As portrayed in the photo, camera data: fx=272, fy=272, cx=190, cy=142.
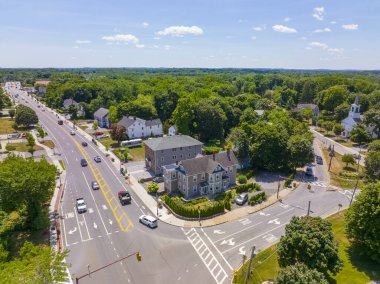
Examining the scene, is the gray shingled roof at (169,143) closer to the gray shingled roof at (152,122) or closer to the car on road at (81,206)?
the car on road at (81,206)

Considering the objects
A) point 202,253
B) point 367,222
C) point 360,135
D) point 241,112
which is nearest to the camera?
point 367,222

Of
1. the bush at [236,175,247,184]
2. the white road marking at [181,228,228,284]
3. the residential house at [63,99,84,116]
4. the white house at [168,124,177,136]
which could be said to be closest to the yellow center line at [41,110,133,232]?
the white road marking at [181,228,228,284]

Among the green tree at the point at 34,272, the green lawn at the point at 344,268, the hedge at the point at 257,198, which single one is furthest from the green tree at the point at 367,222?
the green tree at the point at 34,272

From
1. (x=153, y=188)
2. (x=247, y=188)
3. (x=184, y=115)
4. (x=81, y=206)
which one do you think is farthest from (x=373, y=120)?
(x=81, y=206)

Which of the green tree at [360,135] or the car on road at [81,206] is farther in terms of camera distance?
the green tree at [360,135]

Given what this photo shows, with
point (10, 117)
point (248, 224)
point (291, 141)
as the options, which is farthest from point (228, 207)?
point (10, 117)

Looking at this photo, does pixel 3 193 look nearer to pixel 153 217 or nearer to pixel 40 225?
pixel 40 225

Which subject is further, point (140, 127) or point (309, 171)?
point (140, 127)

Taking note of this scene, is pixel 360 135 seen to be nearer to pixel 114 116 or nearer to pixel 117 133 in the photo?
pixel 117 133
